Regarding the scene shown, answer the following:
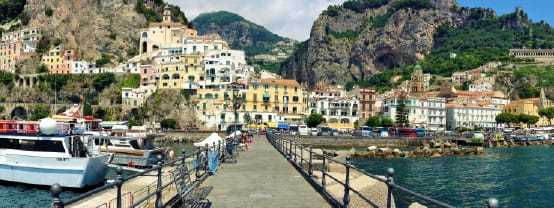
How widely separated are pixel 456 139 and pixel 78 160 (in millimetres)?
69939

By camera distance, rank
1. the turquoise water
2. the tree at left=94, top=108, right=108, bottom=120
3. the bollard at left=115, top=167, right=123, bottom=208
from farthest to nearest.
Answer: the tree at left=94, top=108, right=108, bottom=120 → the turquoise water → the bollard at left=115, top=167, right=123, bottom=208

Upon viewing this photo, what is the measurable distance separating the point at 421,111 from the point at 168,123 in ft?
170

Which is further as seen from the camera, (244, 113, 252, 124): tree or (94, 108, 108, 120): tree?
(94, 108, 108, 120): tree

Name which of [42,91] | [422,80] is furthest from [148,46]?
[422,80]

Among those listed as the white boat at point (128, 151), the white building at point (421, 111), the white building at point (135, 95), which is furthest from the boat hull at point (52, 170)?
the white building at point (421, 111)

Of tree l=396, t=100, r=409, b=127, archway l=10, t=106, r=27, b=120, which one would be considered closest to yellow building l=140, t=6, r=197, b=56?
archway l=10, t=106, r=27, b=120

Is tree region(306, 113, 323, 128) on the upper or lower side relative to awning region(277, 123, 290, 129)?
upper

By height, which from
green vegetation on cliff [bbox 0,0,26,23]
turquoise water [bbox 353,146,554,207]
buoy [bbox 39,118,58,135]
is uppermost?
green vegetation on cliff [bbox 0,0,26,23]

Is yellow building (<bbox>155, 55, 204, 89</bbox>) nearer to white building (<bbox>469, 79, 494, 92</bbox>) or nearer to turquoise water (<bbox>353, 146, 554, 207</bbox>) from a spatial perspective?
turquoise water (<bbox>353, 146, 554, 207</bbox>)

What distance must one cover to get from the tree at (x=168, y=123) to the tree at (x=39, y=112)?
2701 cm

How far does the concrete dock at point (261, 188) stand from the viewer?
41.4ft

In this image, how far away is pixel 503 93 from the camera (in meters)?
153

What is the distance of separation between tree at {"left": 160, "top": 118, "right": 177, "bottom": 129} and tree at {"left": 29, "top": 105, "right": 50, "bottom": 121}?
88.6 feet

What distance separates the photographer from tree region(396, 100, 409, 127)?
4075 inches
